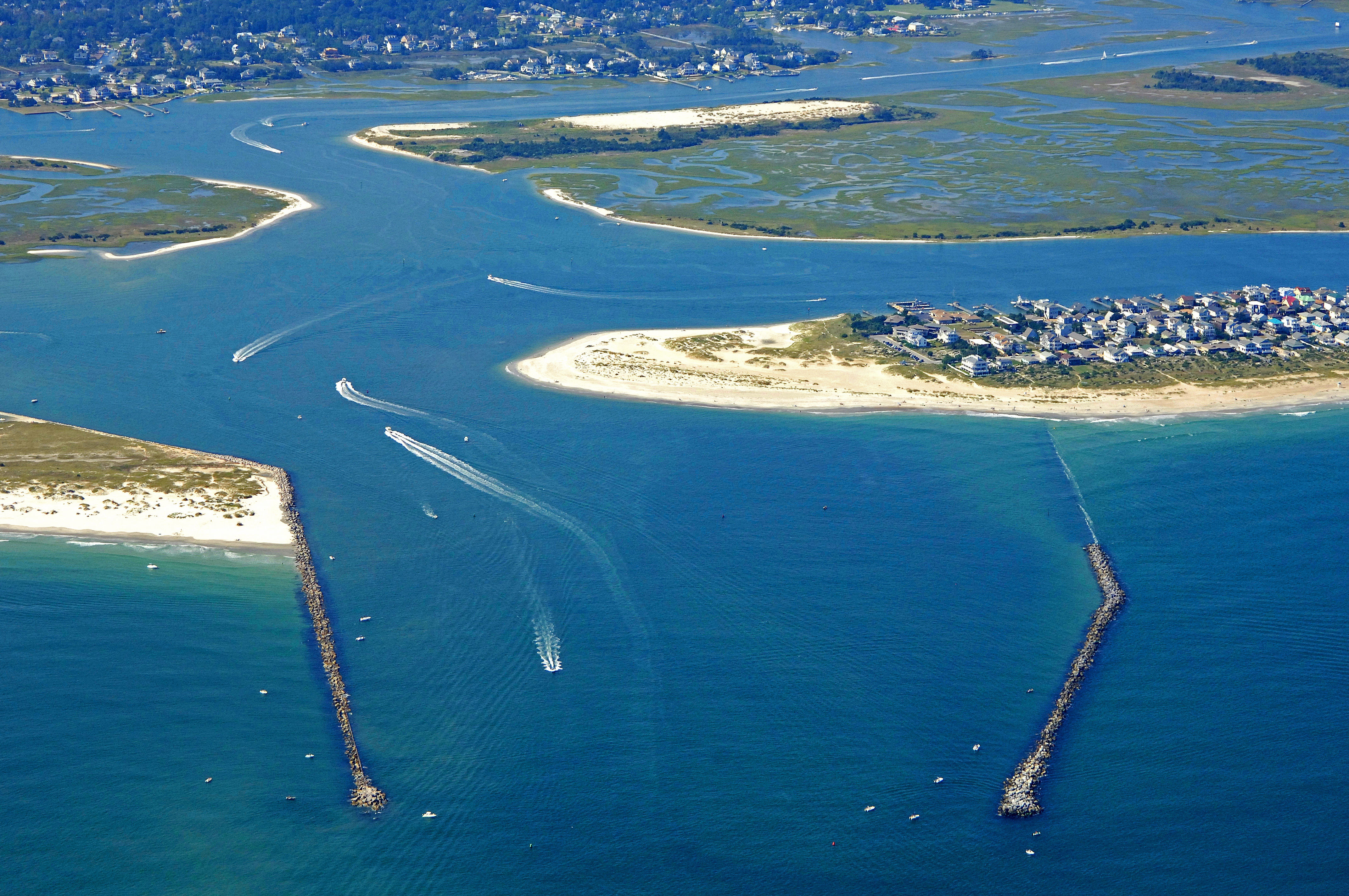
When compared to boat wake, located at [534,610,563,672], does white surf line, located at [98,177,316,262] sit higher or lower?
higher

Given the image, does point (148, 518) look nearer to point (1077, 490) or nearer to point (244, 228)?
point (1077, 490)

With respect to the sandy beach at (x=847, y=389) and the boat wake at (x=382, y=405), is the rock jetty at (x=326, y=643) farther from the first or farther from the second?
the sandy beach at (x=847, y=389)

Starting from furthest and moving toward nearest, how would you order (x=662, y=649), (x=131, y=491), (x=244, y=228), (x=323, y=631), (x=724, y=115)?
(x=724, y=115) < (x=244, y=228) < (x=131, y=491) < (x=323, y=631) < (x=662, y=649)

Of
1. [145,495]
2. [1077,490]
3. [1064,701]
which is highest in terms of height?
[145,495]

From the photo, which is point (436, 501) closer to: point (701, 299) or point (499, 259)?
point (701, 299)

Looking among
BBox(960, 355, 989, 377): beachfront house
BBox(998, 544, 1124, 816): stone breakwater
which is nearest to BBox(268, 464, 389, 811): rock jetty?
BBox(998, 544, 1124, 816): stone breakwater

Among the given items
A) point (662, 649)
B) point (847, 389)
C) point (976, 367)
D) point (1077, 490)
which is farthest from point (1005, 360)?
point (662, 649)

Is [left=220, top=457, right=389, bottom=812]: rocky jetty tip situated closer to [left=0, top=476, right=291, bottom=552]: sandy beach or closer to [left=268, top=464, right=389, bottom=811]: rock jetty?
[left=268, top=464, right=389, bottom=811]: rock jetty
